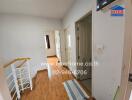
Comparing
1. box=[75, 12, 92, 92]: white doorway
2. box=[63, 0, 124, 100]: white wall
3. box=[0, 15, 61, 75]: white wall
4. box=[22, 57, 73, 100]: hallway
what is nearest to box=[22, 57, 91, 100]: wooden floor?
box=[22, 57, 73, 100]: hallway

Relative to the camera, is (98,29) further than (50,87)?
No

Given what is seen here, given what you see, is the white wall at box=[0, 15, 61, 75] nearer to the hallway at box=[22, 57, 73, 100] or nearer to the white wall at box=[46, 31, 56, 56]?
the hallway at box=[22, 57, 73, 100]

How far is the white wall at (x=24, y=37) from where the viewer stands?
3.23 metres

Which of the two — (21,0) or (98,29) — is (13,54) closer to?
(21,0)

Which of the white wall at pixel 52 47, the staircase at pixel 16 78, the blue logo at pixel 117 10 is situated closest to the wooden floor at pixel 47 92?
the staircase at pixel 16 78

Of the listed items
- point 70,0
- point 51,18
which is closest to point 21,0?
point 70,0

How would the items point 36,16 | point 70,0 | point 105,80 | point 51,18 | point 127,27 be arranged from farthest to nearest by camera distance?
1. point 51,18
2. point 36,16
3. point 70,0
4. point 105,80
5. point 127,27

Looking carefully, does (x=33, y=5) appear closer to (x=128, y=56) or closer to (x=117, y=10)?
(x=117, y=10)

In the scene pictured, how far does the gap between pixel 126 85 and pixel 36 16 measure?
3983 millimetres

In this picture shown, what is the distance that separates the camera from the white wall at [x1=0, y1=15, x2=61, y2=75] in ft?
10.6

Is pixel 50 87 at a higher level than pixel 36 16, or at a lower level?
lower

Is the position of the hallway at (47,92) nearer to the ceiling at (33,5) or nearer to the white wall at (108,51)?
the white wall at (108,51)

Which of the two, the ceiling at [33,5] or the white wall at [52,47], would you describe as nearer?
the ceiling at [33,5]

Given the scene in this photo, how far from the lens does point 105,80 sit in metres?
1.40
